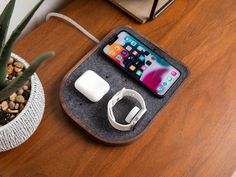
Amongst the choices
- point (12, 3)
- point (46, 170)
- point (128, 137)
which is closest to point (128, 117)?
point (128, 137)

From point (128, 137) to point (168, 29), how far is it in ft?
0.85

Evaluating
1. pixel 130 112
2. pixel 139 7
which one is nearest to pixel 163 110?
pixel 130 112

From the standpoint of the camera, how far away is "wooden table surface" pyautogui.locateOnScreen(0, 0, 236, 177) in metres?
0.52

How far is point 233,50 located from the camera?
2.18 feet

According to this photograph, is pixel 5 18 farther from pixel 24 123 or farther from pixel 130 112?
pixel 130 112

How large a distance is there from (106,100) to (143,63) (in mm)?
102

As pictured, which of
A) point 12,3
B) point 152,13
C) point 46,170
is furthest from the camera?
point 152,13

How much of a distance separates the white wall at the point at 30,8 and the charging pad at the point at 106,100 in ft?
0.49

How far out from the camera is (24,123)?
0.46 metres

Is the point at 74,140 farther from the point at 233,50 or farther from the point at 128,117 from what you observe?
the point at 233,50

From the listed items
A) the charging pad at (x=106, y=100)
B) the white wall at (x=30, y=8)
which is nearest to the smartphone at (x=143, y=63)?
the charging pad at (x=106, y=100)

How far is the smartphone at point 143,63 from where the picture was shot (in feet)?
1.92

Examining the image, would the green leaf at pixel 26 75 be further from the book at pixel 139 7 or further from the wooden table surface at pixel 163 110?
the book at pixel 139 7

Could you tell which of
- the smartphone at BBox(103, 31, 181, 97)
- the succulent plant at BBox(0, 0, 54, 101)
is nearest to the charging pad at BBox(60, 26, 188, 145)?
the smartphone at BBox(103, 31, 181, 97)
